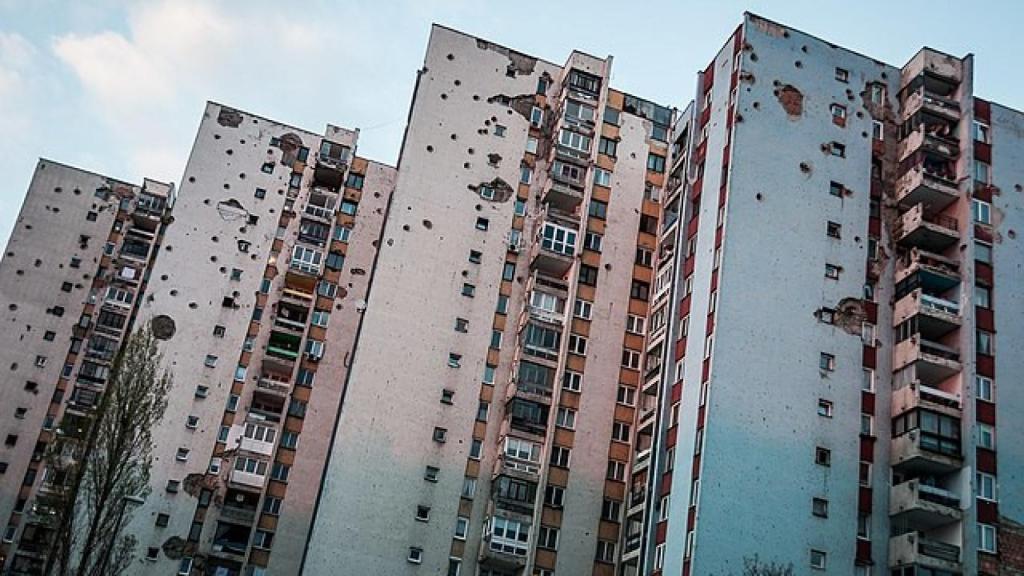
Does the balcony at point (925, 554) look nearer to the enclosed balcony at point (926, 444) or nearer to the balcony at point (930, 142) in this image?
the enclosed balcony at point (926, 444)

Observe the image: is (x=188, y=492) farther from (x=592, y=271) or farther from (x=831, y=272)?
(x=831, y=272)

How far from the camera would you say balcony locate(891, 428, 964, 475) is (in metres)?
44.3

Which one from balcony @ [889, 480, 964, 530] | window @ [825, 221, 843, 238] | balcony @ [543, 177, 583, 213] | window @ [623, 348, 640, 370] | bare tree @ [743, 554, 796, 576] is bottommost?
bare tree @ [743, 554, 796, 576]

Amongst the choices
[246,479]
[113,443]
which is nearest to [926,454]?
[113,443]

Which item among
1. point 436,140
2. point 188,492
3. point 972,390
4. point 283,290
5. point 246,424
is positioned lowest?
point 188,492

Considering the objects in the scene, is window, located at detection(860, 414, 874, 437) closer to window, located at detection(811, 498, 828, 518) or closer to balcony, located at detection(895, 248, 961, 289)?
window, located at detection(811, 498, 828, 518)

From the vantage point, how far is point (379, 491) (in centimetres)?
5038

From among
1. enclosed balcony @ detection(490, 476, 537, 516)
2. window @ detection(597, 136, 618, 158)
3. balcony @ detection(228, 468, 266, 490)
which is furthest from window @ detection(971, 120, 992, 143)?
balcony @ detection(228, 468, 266, 490)

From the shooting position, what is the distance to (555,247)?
5688 cm

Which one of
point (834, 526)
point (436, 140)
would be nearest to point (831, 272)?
point (834, 526)

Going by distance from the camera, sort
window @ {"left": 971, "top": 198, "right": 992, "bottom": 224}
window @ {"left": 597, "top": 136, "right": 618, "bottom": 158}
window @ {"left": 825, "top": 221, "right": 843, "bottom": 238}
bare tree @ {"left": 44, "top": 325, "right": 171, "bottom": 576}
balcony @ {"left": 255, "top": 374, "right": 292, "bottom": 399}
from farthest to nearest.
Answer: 1. balcony @ {"left": 255, "top": 374, "right": 292, "bottom": 399}
2. window @ {"left": 597, "top": 136, "right": 618, "bottom": 158}
3. window @ {"left": 971, "top": 198, "right": 992, "bottom": 224}
4. window @ {"left": 825, "top": 221, "right": 843, "bottom": 238}
5. bare tree @ {"left": 44, "top": 325, "right": 171, "bottom": 576}

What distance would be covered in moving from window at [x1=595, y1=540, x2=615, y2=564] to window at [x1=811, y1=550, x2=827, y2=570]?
35.2ft

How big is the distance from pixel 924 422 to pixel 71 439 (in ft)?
149

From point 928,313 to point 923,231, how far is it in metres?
4.45
